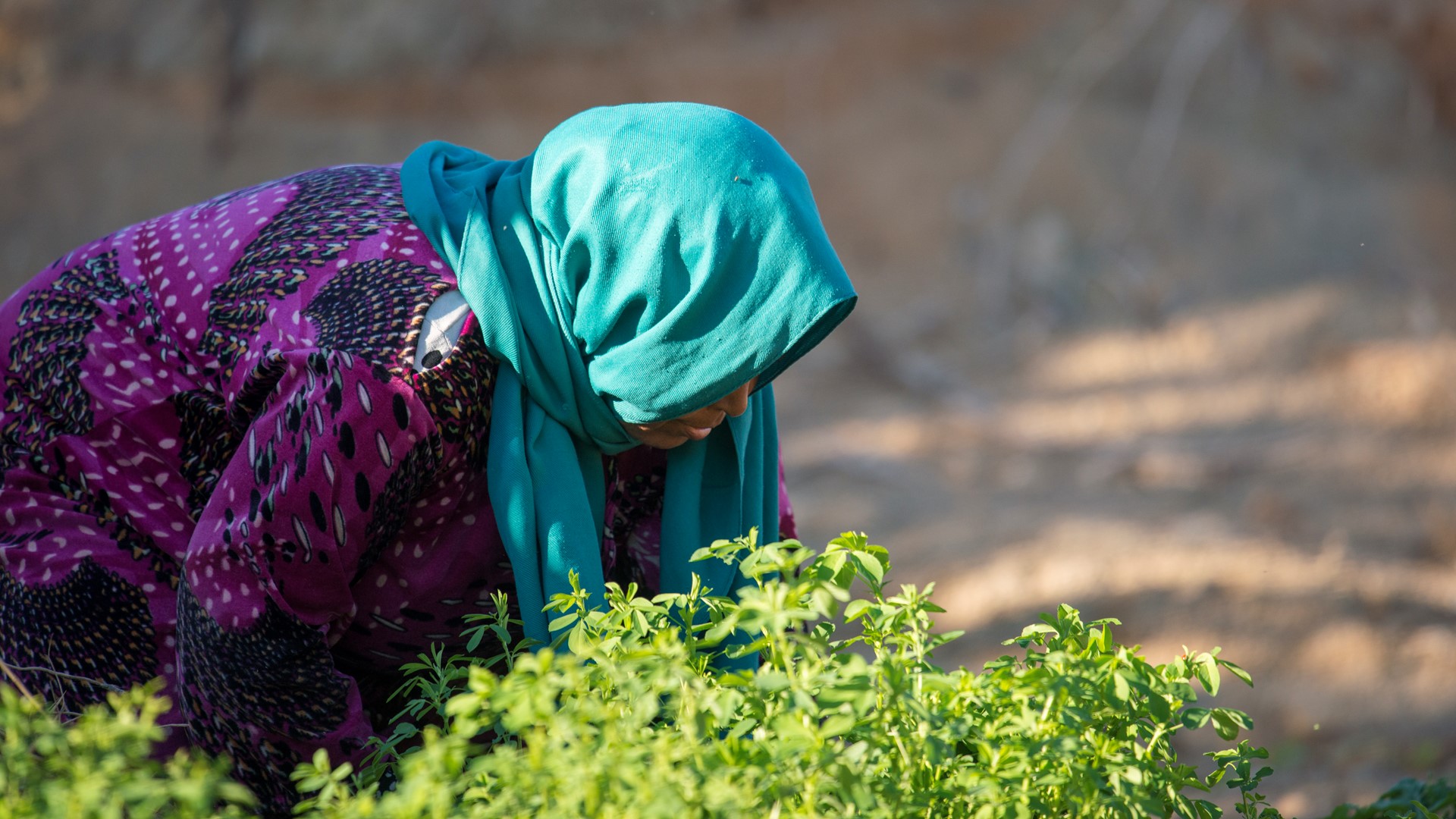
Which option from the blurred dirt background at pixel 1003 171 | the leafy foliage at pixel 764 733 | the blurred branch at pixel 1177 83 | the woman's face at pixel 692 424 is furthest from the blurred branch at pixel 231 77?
the leafy foliage at pixel 764 733

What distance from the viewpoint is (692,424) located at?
1.94m

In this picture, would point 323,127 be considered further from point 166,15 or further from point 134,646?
point 134,646

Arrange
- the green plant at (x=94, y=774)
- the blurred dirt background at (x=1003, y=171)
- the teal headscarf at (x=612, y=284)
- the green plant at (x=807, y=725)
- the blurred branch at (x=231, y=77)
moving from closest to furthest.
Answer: the green plant at (x=94, y=774) < the green plant at (x=807, y=725) < the teal headscarf at (x=612, y=284) < the blurred dirt background at (x=1003, y=171) < the blurred branch at (x=231, y=77)

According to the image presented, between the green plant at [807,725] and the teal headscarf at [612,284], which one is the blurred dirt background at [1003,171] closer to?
the teal headscarf at [612,284]

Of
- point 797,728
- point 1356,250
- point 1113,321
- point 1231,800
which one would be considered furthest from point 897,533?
point 797,728

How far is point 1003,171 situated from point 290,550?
19.8 ft

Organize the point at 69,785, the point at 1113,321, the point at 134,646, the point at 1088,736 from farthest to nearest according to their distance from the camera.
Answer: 1. the point at 1113,321
2. the point at 134,646
3. the point at 1088,736
4. the point at 69,785

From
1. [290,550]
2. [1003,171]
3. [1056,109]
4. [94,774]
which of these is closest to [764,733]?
[94,774]

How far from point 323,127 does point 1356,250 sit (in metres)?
5.61

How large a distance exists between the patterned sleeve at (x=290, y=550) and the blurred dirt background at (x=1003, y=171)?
12.4 feet

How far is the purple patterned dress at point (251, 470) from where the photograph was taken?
1616mm

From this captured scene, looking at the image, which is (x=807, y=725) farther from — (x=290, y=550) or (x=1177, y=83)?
(x=1177, y=83)

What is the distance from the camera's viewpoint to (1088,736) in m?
1.28

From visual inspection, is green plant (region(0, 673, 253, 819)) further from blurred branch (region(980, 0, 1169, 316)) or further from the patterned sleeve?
blurred branch (region(980, 0, 1169, 316))
